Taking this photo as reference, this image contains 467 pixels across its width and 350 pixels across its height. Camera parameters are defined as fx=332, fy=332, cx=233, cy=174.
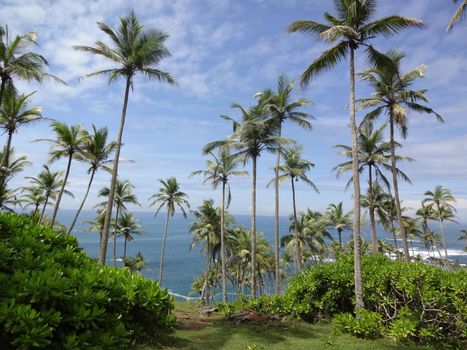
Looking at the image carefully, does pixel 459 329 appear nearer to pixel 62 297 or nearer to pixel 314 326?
pixel 314 326

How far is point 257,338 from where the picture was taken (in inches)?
394

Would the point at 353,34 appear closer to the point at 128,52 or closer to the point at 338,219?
the point at 128,52

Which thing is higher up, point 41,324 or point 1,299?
point 1,299

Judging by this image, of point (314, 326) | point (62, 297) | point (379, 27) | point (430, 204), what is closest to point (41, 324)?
point (62, 297)

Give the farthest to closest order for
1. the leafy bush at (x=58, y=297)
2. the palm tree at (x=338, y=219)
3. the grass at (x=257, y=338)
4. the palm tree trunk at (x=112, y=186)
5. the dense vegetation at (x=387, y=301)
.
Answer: the palm tree at (x=338, y=219), the palm tree trunk at (x=112, y=186), the dense vegetation at (x=387, y=301), the grass at (x=257, y=338), the leafy bush at (x=58, y=297)

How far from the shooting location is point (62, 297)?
4934 mm

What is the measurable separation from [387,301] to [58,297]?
9962 mm

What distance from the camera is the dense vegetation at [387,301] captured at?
9570mm

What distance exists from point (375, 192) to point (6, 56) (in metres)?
31.5

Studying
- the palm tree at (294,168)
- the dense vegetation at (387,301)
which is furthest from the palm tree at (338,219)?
the dense vegetation at (387,301)

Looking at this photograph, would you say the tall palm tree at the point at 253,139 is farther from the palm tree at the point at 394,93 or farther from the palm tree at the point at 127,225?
the palm tree at the point at 127,225

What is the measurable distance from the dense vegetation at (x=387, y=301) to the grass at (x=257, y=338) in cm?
53

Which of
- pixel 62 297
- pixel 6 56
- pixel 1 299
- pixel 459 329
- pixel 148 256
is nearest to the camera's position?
pixel 1 299

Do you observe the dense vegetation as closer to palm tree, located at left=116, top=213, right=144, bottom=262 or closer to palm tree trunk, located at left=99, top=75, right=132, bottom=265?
palm tree trunk, located at left=99, top=75, right=132, bottom=265
